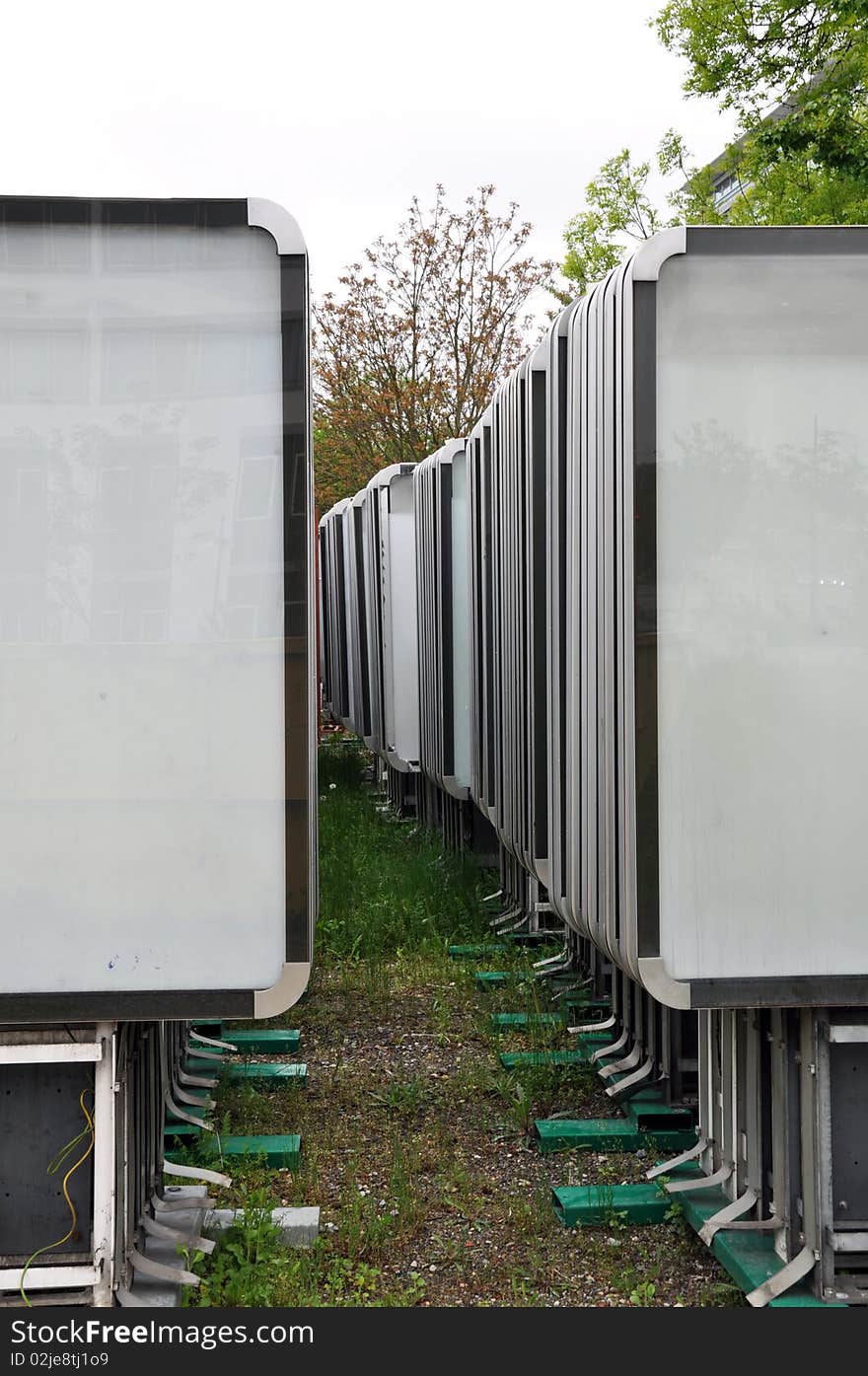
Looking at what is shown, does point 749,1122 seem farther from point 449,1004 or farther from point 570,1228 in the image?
point 449,1004

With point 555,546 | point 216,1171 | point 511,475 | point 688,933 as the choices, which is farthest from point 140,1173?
point 511,475

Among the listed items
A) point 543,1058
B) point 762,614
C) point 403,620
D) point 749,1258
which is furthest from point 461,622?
point 749,1258

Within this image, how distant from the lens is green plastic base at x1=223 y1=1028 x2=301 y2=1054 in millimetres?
6301

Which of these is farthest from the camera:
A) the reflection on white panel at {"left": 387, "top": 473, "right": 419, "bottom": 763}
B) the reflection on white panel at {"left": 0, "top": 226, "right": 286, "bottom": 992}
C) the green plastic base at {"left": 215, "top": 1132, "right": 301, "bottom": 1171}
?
the reflection on white panel at {"left": 387, "top": 473, "right": 419, "bottom": 763}

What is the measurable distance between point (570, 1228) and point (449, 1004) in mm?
2480

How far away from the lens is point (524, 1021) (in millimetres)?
6414

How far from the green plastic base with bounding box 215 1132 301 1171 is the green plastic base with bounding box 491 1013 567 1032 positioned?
5.27 feet

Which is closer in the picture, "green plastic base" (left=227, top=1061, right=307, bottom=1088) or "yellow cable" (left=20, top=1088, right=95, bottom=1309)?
"yellow cable" (left=20, top=1088, right=95, bottom=1309)

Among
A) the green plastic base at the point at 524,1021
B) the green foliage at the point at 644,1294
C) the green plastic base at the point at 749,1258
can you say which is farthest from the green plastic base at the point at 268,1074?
the green foliage at the point at 644,1294

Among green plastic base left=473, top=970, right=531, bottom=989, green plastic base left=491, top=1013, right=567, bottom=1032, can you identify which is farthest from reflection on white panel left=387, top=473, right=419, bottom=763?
green plastic base left=491, top=1013, right=567, bottom=1032

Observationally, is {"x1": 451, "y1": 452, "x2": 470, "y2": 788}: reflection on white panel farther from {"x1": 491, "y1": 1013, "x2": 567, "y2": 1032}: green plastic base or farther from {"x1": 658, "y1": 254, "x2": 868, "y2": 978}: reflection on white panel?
{"x1": 658, "y1": 254, "x2": 868, "y2": 978}: reflection on white panel

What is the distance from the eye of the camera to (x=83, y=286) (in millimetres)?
3451

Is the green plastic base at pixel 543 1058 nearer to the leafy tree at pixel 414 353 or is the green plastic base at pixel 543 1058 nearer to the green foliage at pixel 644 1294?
the green foliage at pixel 644 1294

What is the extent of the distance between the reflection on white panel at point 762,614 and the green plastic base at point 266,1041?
124 inches
